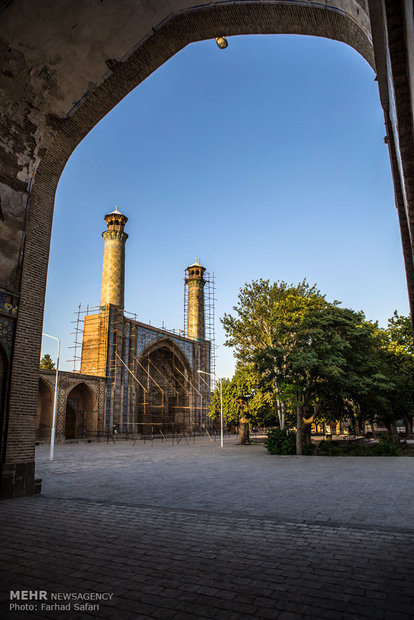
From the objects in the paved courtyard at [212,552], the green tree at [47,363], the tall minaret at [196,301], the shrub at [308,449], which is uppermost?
the tall minaret at [196,301]

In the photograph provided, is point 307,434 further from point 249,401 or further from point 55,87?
point 55,87

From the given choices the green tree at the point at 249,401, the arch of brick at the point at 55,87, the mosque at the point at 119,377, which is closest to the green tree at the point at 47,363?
the mosque at the point at 119,377

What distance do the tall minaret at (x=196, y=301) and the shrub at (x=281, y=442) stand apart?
98.4 ft

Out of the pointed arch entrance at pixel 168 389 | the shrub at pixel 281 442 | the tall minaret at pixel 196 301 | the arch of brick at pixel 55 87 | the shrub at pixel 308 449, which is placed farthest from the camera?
the tall minaret at pixel 196 301

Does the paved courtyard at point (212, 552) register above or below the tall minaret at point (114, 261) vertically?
below

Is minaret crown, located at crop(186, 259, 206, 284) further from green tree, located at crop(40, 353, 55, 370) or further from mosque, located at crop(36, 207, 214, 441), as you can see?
green tree, located at crop(40, 353, 55, 370)

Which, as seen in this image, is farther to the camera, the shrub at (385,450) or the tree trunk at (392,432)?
the tree trunk at (392,432)

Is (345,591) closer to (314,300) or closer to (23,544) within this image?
(23,544)

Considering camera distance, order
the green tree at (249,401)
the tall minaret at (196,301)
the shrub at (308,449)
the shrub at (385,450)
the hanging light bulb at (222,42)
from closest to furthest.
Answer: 1. the hanging light bulb at (222,42)
2. the shrub at (385,450)
3. the shrub at (308,449)
4. the green tree at (249,401)
5. the tall minaret at (196,301)

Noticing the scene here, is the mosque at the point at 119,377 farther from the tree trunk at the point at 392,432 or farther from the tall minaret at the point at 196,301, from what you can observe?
the tree trunk at the point at 392,432

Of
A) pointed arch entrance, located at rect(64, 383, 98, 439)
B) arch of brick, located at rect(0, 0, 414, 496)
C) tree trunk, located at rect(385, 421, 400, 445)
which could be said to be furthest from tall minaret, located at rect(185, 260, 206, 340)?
arch of brick, located at rect(0, 0, 414, 496)

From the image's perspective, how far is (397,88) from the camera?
398cm

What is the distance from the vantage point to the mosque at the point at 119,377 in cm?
3269

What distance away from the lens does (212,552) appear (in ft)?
14.9
